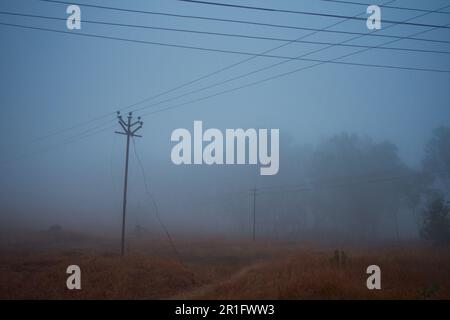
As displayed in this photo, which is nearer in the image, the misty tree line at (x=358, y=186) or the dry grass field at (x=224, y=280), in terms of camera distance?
the dry grass field at (x=224, y=280)

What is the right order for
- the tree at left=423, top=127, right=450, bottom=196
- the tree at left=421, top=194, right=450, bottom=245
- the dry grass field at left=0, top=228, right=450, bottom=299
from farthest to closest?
the tree at left=423, top=127, right=450, bottom=196 < the tree at left=421, top=194, right=450, bottom=245 < the dry grass field at left=0, top=228, right=450, bottom=299

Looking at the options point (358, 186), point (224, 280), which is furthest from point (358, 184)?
point (224, 280)

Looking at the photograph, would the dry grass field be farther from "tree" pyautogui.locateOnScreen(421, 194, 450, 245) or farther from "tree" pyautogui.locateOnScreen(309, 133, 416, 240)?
"tree" pyautogui.locateOnScreen(309, 133, 416, 240)

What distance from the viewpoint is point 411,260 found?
21.0 metres

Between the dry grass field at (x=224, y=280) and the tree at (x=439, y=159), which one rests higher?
the tree at (x=439, y=159)

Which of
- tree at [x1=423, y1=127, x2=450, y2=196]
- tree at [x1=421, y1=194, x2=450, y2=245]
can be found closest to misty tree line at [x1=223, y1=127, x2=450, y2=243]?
tree at [x1=423, y1=127, x2=450, y2=196]

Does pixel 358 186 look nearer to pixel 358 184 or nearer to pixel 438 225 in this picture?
pixel 358 184

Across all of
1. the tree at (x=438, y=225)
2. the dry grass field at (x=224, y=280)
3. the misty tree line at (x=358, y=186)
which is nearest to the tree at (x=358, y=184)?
the misty tree line at (x=358, y=186)

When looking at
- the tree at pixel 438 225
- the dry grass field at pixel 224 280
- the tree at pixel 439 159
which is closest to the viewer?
the dry grass field at pixel 224 280

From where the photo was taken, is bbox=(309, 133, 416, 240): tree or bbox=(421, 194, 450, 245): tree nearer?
bbox=(421, 194, 450, 245): tree

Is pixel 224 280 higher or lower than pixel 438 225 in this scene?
lower

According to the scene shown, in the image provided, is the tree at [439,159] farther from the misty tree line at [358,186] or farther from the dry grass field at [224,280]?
the dry grass field at [224,280]
